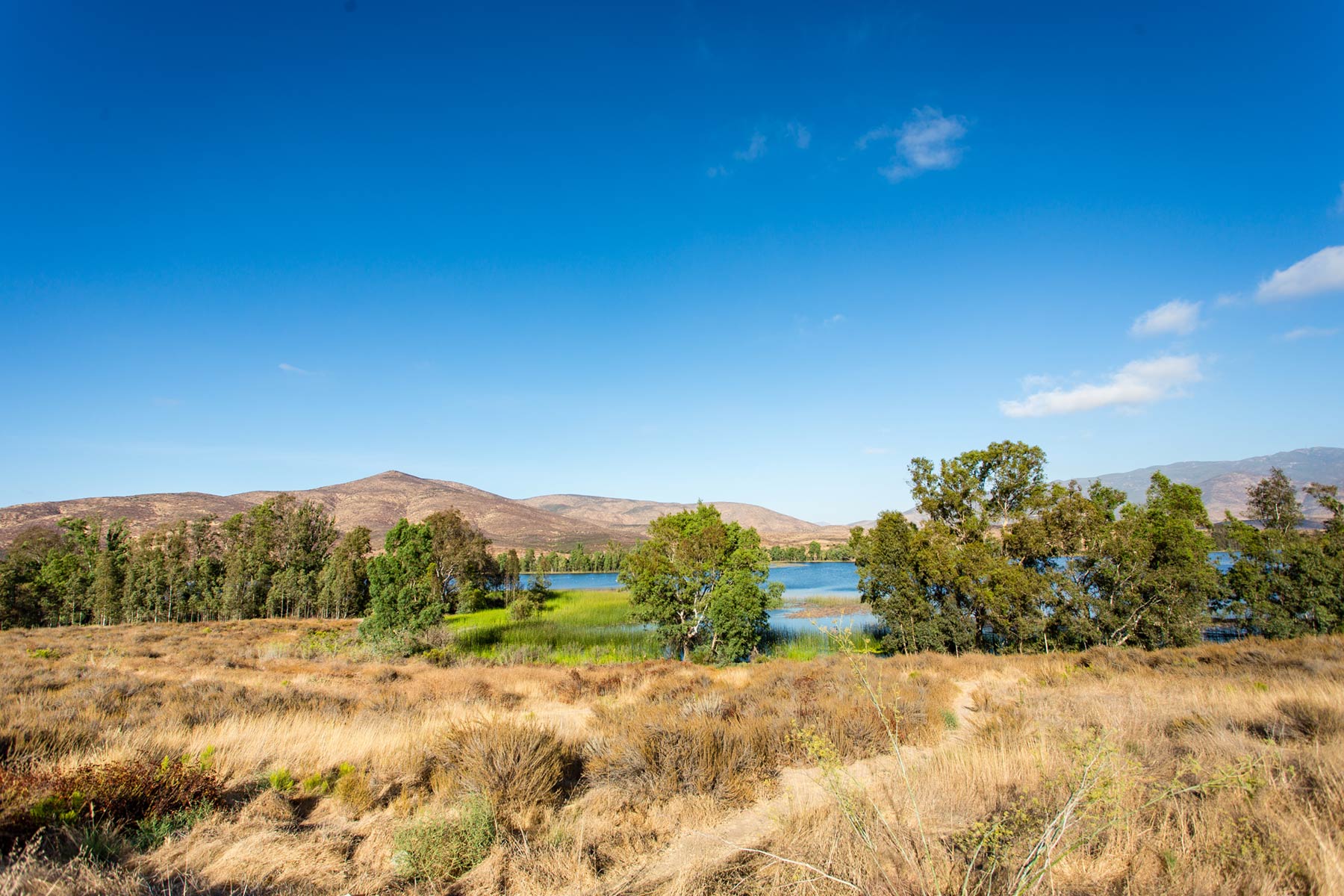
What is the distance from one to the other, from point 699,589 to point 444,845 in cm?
2484

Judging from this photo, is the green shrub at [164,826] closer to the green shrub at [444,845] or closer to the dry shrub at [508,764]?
the green shrub at [444,845]

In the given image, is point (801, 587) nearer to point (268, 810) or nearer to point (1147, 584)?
point (1147, 584)

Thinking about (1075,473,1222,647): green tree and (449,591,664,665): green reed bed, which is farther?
(449,591,664,665): green reed bed

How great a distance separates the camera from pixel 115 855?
13.6ft

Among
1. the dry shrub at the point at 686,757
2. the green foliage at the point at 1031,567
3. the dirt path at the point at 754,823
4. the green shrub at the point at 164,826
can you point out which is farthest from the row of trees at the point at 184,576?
the dirt path at the point at 754,823

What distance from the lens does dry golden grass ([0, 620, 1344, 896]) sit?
11.8 feet

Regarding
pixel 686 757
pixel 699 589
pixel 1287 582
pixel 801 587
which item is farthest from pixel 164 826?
pixel 801 587

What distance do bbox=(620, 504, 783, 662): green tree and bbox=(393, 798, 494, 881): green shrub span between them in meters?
21.3

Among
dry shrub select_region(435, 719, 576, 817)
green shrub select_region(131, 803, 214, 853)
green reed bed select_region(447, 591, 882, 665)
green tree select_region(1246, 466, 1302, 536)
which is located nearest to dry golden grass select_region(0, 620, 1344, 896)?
dry shrub select_region(435, 719, 576, 817)

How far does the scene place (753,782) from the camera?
6.65 m

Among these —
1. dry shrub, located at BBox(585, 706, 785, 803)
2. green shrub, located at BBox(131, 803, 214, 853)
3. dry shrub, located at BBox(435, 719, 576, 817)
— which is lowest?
dry shrub, located at BBox(585, 706, 785, 803)

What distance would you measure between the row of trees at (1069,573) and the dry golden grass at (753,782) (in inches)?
338

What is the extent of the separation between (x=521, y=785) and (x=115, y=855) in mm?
3277

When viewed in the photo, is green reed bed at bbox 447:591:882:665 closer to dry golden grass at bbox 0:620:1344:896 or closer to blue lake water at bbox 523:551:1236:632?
blue lake water at bbox 523:551:1236:632
